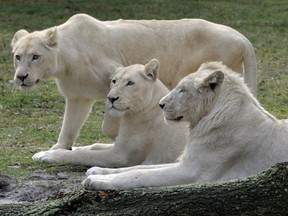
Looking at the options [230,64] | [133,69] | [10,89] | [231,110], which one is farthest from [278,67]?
[231,110]

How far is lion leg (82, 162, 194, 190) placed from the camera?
725 centimetres

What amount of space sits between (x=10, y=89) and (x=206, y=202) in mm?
10158

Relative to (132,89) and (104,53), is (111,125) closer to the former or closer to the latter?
(132,89)

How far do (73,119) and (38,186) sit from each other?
2.11m

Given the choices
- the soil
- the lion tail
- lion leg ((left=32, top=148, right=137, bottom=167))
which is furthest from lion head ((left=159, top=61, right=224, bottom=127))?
the lion tail

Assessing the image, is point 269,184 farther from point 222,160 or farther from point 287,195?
point 222,160

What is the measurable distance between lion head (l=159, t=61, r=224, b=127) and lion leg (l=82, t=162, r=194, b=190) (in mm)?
475

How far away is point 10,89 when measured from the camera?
15172mm

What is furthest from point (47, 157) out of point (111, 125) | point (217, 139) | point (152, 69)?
point (217, 139)

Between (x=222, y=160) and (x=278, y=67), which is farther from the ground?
(x=222, y=160)

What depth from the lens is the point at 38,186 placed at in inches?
335

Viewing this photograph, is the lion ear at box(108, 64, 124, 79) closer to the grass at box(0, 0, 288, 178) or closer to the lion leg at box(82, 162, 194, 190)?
the grass at box(0, 0, 288, 178)

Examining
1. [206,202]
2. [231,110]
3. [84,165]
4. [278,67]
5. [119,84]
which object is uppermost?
[206,202]

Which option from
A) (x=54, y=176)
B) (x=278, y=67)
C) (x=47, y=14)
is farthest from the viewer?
(x=47, y=14)
